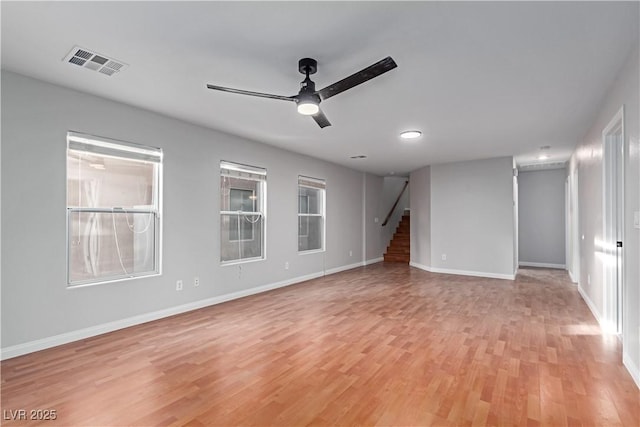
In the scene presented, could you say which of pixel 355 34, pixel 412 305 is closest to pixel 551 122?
pixel 412 305

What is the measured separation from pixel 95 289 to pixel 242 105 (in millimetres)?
2495

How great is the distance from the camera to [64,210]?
317 centimetres

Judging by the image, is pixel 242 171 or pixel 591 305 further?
pixel 242 171

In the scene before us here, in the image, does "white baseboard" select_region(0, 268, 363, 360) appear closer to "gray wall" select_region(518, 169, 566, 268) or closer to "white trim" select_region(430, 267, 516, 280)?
"white trim" select_region(430, 267, 516, 280)

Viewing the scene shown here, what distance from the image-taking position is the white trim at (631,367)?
234 centimetres

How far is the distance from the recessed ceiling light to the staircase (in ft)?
16.2

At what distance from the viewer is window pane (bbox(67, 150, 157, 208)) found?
331 cm

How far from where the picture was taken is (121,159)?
12.1 feet

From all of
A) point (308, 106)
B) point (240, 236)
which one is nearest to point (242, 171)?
point (240, 236)

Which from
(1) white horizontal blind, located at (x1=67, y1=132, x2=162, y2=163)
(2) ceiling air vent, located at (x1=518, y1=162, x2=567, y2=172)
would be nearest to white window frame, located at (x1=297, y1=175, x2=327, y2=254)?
(1) white horizontal blind, located at (x1=67, y1=132, x2=162, y2=163)

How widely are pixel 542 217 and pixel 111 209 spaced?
910 centimetres

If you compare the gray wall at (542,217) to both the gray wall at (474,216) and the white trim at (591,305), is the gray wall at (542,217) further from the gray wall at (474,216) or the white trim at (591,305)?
the white trim at (591,305)

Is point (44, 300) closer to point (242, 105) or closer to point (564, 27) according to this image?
point (242, 105)

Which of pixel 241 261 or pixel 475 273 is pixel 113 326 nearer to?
pixel 241 261
